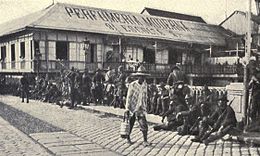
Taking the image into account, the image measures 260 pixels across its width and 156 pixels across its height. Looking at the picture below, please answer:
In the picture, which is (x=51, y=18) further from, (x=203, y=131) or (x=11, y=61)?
(x=203, y=131)

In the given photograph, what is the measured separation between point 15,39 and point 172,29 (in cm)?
1514

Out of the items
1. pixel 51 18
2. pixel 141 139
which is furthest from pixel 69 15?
pixel 141 139

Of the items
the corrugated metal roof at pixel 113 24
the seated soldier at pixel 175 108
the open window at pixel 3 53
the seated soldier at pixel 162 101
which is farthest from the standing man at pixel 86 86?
the open window at pixel 3 53

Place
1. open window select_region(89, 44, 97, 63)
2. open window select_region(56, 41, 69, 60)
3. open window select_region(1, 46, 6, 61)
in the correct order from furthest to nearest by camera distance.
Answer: open window select_region(1, 46, 6, 61) < open window select_region(89, 44, 97, 63) < open window select_region(56, 41, 69, 60)

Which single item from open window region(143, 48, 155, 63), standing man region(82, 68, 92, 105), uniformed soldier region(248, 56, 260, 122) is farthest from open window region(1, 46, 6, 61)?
uniformed soldier region(248, 56, 260, 122)

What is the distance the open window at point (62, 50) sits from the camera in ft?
84.5

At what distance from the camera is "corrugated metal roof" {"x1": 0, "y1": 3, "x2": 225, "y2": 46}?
2578 cm

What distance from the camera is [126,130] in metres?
7.75

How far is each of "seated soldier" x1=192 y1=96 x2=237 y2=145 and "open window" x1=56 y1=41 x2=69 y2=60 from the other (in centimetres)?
1911

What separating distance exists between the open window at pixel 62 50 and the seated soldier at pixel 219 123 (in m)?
19.1

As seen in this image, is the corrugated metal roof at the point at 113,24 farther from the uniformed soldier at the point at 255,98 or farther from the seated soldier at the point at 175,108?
the uniformed soldier at the point at 255,98

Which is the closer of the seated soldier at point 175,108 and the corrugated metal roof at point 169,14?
the seated soldier at point 175,108

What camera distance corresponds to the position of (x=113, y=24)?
2933cm

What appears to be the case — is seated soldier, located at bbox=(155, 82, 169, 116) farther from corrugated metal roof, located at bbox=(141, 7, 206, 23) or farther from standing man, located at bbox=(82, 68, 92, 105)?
corrugated metal roof, located at bbox=(141, 7, 206, 23)
